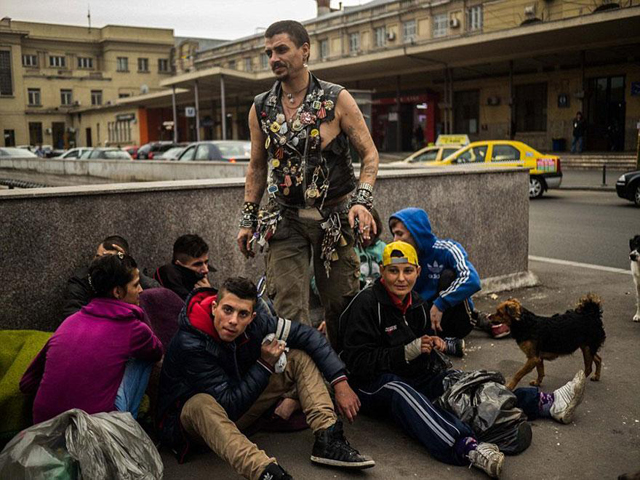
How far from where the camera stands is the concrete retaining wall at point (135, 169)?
1126 cm

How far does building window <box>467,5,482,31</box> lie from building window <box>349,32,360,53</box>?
10473mm

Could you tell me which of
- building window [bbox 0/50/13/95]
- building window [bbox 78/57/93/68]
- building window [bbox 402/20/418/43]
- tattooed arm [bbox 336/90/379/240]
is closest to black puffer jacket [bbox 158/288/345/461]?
tattooed arm [bbox 336/90/379/240]

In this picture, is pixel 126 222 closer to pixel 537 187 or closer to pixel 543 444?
pixel 543 444

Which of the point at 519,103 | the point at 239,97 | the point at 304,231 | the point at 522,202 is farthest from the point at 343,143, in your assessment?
the point at 239,97

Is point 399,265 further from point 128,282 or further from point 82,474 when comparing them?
point 82,474

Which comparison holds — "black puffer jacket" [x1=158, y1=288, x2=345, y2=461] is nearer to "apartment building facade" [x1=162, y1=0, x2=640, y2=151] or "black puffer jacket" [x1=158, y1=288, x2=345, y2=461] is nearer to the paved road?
the paved road

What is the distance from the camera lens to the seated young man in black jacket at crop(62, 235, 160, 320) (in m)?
4.21

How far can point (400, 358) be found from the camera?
3703 millimetres

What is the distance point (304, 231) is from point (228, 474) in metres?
1.50

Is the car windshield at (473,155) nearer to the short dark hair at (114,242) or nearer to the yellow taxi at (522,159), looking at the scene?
the yellow taxi at (522,159)

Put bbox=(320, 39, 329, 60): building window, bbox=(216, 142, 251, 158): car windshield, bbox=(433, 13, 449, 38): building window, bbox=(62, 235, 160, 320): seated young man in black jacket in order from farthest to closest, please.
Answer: bbox=(320, 39, 329, 60): building window, bbox=(433, 13, 449, 38): building window, bbox=(216, 142, 251, 158): car windshield, bbox=(62, 235, 160, 320): seated young man in black jacket

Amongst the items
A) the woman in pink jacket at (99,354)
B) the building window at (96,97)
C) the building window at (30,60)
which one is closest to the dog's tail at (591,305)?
the woman in pink jacket at (99,354)

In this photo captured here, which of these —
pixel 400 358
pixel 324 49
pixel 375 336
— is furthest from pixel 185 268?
pixel 324 49

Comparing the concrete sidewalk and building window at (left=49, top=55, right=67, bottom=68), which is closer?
the concrete sidewalk
